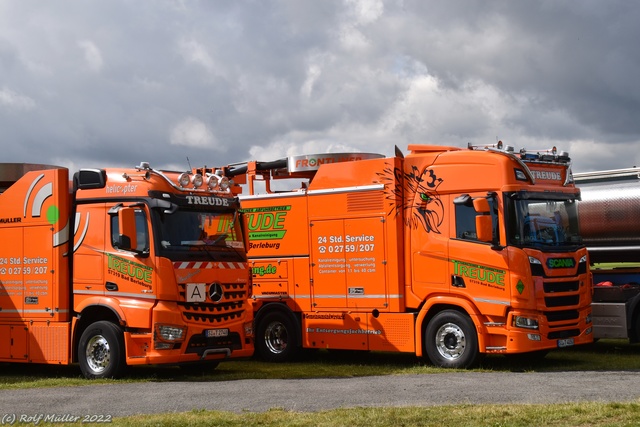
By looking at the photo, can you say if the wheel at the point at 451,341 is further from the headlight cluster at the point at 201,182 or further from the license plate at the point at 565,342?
the headlight cluster at the point at 201,182

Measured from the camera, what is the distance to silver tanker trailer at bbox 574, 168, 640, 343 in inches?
707

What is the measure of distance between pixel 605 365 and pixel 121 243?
28.1 ft

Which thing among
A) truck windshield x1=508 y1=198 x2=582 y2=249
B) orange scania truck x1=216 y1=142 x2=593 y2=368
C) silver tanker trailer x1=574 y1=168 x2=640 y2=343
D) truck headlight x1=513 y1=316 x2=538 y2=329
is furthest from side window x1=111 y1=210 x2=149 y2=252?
silver tanker trailer x1=574 y1=168 x2=640 y2=343

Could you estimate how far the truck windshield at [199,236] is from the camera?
15.2 m

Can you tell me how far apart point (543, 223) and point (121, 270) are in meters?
7.12

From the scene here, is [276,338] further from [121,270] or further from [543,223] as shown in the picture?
[543,223]

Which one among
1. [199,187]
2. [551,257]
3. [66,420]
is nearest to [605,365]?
[551,257]

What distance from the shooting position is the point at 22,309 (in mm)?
16562

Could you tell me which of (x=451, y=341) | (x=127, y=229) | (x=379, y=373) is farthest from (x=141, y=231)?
(x=451, y=341)

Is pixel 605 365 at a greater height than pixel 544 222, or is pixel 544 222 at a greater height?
pixel 544 222

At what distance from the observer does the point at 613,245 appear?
754 inches

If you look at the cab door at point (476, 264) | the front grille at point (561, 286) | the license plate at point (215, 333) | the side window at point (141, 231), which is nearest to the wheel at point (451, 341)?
the cab door at point (476, 264)

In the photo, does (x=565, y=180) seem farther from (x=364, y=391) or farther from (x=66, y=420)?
(x=66, y=420)

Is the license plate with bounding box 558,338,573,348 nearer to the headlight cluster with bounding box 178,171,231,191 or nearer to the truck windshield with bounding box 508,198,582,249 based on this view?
the truck windshield with bounding box 508,198,582,249
